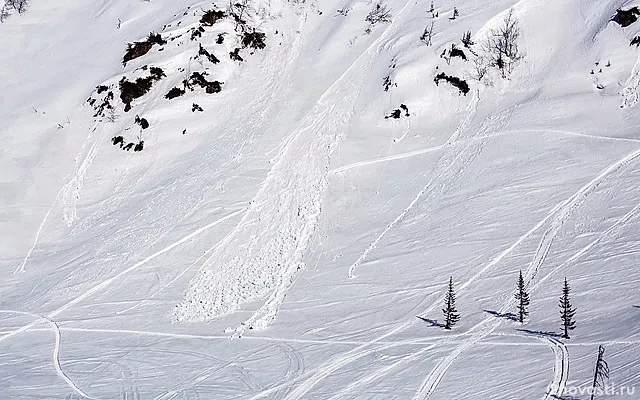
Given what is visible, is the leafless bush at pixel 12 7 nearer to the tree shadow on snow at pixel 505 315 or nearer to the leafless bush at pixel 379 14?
the leafless bush at pixel 379 14

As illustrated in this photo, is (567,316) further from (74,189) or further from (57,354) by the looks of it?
(74,189)

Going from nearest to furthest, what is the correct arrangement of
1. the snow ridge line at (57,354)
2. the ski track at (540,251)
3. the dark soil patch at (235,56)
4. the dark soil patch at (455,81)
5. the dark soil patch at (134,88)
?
the ski track at (540,251) < the snow ridge line at (57,354) < the dark soil patch at (455,81) < the dark soil patch at (134,88) < the dark soil patch at (235,56)

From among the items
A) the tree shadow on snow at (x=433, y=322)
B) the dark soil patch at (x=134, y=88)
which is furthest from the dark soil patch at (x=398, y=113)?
the tree shadow on snow at (x=433, y=322)

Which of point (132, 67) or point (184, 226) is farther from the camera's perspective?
point (132, 67)

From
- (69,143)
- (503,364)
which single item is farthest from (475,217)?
(69,143)

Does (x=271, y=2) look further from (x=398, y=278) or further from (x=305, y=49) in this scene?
(x=398, y=278)
